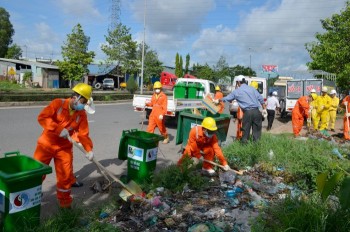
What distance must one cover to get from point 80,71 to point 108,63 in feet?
24.5

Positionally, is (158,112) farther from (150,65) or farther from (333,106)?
(150,65)

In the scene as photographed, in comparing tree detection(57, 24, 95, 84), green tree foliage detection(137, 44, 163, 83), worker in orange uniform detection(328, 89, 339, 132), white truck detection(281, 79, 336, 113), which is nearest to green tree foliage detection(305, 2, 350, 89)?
white truck detection(281, 79, 336, 113)

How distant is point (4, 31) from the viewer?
Result: 197ft

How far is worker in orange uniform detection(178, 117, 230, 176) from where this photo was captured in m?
5.95

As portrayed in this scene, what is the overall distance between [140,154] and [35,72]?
1601 inches

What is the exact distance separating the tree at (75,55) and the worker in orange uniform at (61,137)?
29500mm

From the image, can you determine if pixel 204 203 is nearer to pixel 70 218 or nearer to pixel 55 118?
pixel 70 218

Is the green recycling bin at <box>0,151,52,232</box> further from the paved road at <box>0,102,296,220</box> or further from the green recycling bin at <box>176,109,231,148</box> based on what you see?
the green recycling bin at <box>176,109,231,148</box>

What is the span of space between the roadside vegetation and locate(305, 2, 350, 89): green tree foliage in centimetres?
1253

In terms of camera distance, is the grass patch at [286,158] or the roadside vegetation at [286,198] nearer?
the roadside vegetation at [286,198]

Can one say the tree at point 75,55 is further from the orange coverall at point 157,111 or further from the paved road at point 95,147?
the orange coverall at point 157,111

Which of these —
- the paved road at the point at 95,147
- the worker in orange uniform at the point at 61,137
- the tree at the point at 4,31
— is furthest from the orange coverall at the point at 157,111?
the tree at the point at 4,31

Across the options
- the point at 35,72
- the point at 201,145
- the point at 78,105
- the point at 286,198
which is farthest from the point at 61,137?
the point at 35,72

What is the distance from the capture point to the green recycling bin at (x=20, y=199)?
3119 mm
